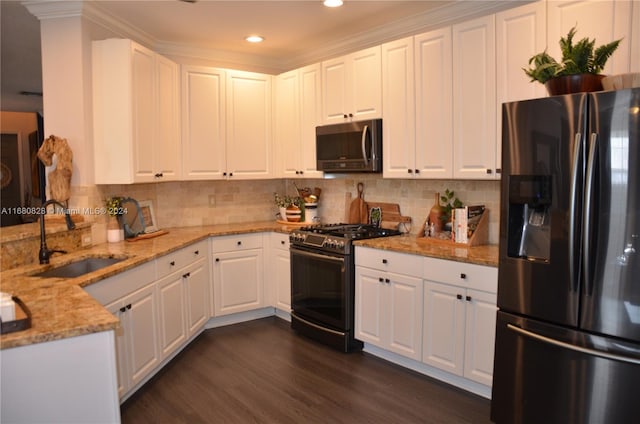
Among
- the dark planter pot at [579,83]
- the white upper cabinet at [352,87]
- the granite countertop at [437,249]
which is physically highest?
the white upper cabinet at [352,87]

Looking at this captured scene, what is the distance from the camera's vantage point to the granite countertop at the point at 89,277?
63.8 inches

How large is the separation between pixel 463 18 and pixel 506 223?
1.83m

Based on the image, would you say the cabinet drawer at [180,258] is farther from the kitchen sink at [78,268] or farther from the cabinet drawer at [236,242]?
the kitchen sink at [78,268]

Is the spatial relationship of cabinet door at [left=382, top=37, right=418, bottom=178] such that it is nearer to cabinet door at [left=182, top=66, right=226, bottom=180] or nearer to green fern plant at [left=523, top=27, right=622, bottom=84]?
green fern plant at [left=523, top=27, right=622, bottom=84]

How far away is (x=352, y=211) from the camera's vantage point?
4355 millimetres

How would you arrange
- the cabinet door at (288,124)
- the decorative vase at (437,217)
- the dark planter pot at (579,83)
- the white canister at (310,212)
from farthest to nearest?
the white canister at (310,212) → the cabinet door at (288,124) → the decorative vase at (437,217) → the dark planter pot at (579,83)

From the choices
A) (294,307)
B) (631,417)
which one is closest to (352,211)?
(294,307)

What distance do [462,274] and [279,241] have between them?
76.9 inches

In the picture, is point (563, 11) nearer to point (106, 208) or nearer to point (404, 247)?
point (404, 247)

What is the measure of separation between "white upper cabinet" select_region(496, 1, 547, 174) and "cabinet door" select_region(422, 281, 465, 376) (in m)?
0.90

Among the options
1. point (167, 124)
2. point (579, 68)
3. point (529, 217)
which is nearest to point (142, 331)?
point (167, 124)

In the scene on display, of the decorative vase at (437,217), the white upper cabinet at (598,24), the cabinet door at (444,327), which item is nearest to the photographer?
the white upper cabinet at (598,24)

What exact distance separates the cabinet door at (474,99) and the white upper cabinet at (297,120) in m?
1.46

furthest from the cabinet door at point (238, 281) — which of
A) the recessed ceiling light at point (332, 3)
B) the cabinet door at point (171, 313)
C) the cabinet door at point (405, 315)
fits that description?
the recessed ceiling light at point (332, 3)
